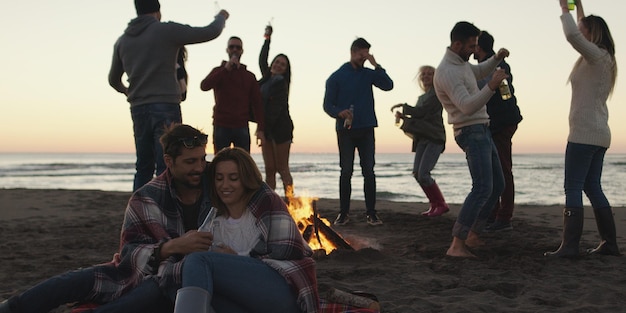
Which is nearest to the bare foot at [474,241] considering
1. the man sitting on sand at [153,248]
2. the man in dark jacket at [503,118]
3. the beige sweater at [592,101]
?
the man in dark jacket at [503,118]

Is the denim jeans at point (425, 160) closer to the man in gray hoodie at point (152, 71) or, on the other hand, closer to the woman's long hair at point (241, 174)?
the man in gray hoodie at point (152, 71)

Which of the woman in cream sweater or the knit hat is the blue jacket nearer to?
the woman in cream sweater

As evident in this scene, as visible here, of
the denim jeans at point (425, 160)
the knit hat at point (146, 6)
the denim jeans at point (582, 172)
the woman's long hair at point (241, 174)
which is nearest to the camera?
the woman's long hair at point (241, 174)

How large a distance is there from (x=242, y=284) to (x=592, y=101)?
144 inches

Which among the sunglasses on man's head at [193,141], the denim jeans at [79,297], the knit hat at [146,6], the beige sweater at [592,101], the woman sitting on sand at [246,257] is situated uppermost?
the knit hat at [146,6]

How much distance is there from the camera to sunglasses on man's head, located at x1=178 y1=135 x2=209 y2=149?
124 inches

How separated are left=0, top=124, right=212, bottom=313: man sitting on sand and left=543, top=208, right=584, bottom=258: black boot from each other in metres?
3.37

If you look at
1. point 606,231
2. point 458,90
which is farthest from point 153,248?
point 606,231

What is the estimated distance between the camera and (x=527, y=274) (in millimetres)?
4570

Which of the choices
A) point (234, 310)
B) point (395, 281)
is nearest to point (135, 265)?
point (234, 310)

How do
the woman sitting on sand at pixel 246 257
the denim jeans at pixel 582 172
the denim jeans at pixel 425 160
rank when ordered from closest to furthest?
the woman sitting on sand at pixel 246 257 → the denim jeans at pixel 582 172 → the denim jeans at pixel 425 160

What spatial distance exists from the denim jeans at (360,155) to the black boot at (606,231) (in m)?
2.72

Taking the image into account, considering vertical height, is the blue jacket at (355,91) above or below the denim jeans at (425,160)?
above

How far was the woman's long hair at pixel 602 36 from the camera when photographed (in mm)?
4992
